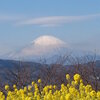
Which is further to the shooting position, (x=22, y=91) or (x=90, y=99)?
(x=22, y=91)

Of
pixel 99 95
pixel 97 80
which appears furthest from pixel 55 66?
pixel 99 95

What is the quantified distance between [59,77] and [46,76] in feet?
4.56

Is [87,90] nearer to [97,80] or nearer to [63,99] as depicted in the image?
[63,99]

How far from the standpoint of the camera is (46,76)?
86.0 feet

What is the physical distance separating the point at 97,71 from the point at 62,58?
7.28 metres

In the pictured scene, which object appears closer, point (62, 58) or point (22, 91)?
point (22, 91)

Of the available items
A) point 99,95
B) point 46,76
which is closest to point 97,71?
point 46,76

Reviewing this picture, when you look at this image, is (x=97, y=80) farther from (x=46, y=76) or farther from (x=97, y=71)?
(x=46, y=76)

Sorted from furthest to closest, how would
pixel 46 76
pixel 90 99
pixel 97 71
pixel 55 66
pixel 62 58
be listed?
pixel 62 58 < pixel 55 66 < pixel 46 76 < pixel 97 71 < pixel 90 99

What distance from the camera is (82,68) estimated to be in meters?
24.3

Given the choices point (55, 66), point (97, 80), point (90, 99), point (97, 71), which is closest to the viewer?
point (90, 99)

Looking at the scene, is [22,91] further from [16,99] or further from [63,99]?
[63,99]

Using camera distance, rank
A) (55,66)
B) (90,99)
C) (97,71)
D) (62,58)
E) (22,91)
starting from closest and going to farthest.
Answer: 1. (90,99)
2. (22,91)
3. (97,71)
4. (55,66)
5. (62,58)

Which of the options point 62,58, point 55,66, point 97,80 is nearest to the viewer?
point 97,80
